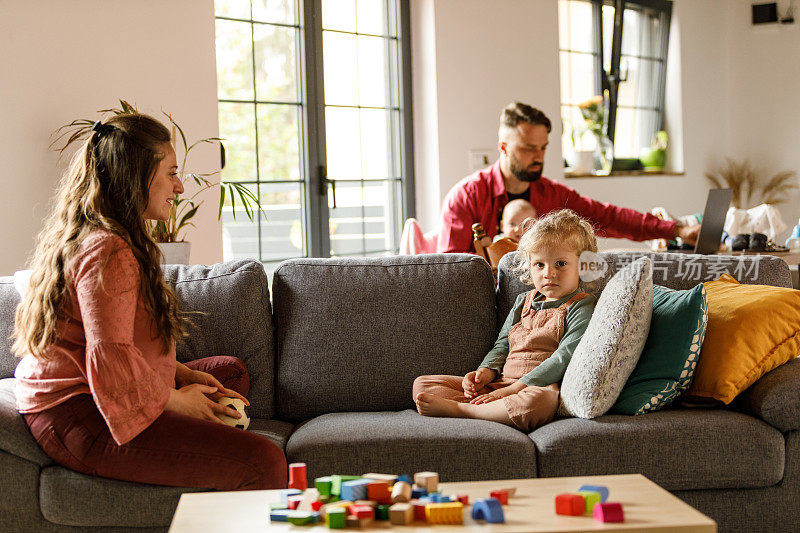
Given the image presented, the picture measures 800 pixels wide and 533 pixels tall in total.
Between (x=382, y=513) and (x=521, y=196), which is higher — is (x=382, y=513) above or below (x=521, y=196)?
below

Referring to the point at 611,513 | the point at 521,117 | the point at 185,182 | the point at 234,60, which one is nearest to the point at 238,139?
the point at 234,60

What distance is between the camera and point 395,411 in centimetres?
251

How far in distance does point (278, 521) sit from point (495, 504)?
347mm

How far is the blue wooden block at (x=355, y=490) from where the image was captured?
1418mm

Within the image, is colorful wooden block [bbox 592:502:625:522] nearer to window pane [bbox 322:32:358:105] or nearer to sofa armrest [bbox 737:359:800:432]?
sofa armrest [bbox 737:359:800:432]

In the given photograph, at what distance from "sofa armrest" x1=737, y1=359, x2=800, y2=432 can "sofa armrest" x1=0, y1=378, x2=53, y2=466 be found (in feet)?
5.58

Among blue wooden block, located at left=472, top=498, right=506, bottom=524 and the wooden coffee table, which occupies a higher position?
blue wooden block, located at left=472, top=498, right=506, bottom=524

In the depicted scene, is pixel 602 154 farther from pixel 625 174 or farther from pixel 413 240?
pixel 413 240

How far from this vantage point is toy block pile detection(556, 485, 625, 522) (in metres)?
1.32

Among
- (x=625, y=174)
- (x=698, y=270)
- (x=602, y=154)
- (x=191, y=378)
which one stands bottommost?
(x=191, y=378)

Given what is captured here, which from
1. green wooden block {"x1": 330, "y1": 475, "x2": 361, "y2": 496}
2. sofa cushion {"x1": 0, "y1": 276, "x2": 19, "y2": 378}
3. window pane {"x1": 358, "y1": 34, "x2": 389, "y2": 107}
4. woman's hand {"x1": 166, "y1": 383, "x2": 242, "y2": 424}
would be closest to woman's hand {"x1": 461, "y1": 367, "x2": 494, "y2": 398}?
woman's hand {"x1": 166, "y1": 383, "x2": 242, "y2": 424}

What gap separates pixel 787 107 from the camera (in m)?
6.62

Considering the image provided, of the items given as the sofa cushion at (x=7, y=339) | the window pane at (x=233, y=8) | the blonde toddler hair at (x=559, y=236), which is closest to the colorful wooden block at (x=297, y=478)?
the blonde toddler hair at (x=559, y=236)

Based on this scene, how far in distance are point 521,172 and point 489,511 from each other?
95.3 inches
